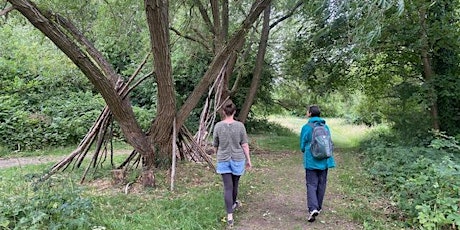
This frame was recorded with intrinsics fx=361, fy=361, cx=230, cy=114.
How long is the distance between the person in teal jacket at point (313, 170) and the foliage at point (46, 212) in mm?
2611

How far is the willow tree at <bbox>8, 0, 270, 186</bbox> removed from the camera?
200 inches

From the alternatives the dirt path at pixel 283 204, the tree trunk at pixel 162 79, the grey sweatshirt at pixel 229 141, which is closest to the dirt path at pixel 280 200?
the dirt path at pixel 283 204

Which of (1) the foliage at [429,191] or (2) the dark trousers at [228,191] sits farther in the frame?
(2) the dark trousers at [228,191]

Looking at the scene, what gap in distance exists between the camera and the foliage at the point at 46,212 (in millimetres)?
3578

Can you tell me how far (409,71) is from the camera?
1112 centimetres

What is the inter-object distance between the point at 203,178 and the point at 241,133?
8.68 feet

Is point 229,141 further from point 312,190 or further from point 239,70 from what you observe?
point 239,70

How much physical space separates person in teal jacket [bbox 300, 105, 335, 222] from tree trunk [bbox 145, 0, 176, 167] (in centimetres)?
252

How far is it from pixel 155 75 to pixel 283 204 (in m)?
2.94

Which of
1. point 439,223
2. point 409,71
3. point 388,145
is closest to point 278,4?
point 409,71

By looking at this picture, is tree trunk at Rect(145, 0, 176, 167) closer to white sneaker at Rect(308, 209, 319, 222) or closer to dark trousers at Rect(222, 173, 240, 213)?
dark trousers at Rect(222, 173, 240, 213)

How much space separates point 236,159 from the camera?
4449mm

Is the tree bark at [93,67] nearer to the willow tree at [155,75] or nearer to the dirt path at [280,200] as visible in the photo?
the willow tree at [155,75]

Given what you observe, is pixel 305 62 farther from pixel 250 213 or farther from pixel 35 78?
pixel 35 78
